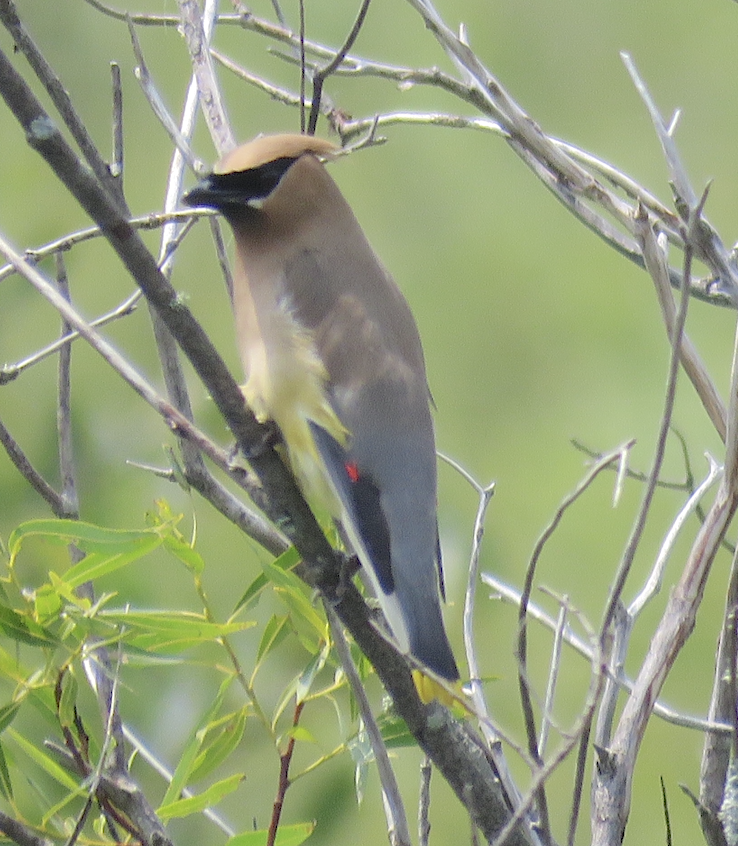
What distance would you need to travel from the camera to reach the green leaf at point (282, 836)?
1169 mm

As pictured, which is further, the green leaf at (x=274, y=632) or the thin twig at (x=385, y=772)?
the green leaf at (x=274, y=632)

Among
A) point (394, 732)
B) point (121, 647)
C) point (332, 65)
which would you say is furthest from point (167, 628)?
point (332, 65)

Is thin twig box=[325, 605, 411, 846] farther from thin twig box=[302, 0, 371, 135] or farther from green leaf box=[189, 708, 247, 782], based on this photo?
thin twig box=[302, 0, 371, 135]

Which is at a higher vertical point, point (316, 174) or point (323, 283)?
point (316, 174)

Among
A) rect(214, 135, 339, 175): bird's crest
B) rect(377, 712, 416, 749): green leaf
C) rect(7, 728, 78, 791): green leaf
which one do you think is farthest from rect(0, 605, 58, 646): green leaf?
rect(214, 135, 339, 175): bird's crest

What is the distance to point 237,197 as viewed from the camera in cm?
163

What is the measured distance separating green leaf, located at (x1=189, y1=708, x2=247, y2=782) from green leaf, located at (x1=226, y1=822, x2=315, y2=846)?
0.08 meters

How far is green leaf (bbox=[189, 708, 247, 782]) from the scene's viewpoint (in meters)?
1.20

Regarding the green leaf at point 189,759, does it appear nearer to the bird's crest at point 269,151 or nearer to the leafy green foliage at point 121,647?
the leafy green foliage at point 121,647

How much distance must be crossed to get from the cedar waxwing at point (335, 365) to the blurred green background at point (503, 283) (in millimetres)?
1375

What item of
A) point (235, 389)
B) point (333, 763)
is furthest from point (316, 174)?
point (333, 763)

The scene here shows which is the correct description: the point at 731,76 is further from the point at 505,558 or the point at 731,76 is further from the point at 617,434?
the point at 505,558

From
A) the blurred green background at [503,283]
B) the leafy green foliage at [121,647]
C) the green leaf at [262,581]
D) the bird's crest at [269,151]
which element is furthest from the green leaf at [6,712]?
the blurred green background at [503,283]

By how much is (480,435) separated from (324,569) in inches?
134
